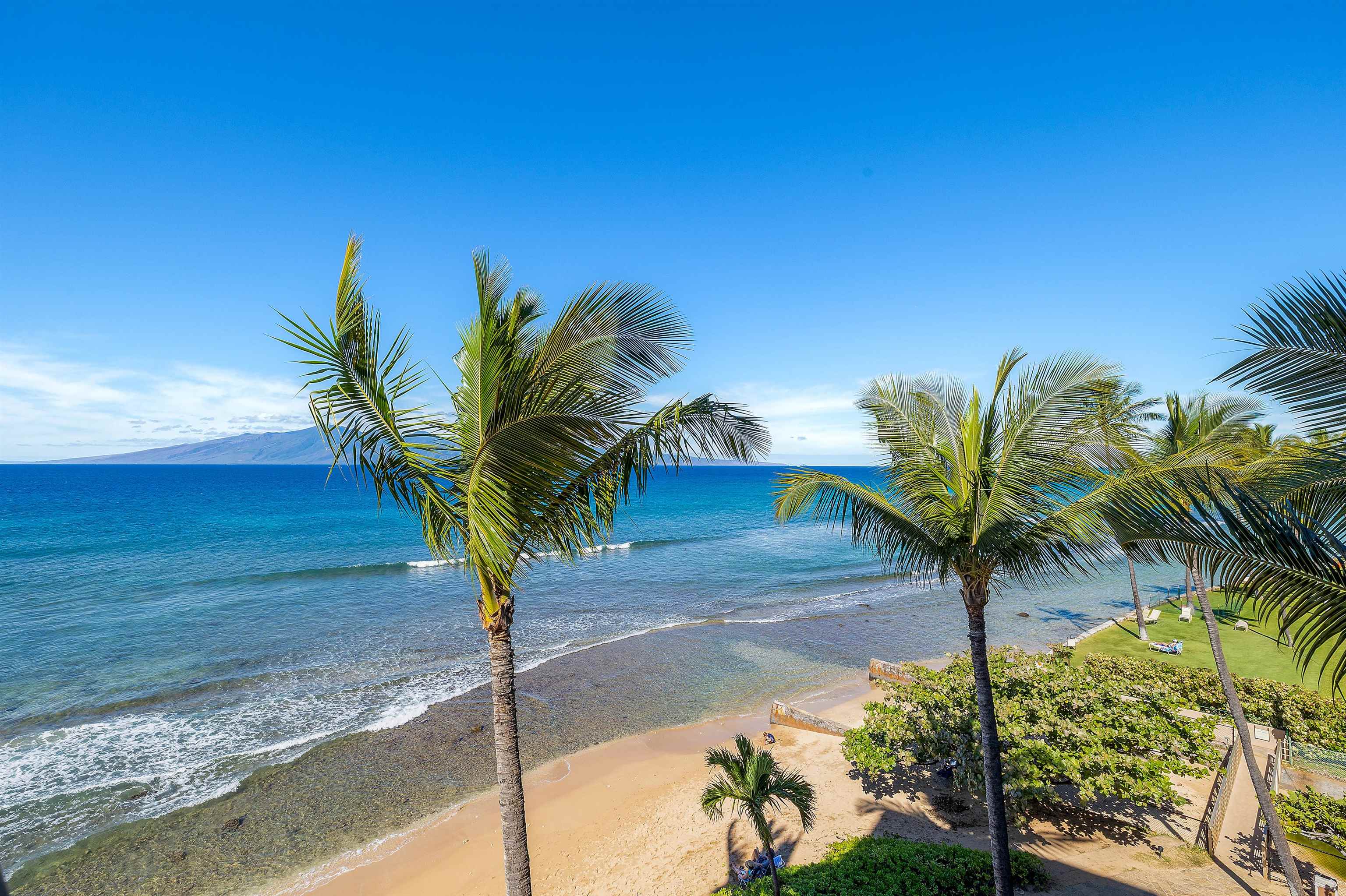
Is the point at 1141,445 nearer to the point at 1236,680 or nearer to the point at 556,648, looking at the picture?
the point at 1236,680

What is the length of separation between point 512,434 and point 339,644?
2279 cm

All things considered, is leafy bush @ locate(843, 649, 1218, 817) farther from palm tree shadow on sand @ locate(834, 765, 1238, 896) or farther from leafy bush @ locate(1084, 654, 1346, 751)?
leafy bush @ locate(1084, 654, 1346, 751)

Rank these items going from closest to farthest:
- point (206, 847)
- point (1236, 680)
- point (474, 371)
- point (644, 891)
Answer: point (474, 371)
point (644, 891)
point (206, 847)
point (1236, 680)

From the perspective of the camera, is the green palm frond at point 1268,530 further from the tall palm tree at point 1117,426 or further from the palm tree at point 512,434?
the palm tree at point 512,434

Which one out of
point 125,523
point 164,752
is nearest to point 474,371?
point 164,752

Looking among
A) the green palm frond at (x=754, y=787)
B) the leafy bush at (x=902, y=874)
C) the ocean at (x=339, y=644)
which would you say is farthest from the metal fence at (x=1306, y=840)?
the green palm frond at (x=754, y=787)

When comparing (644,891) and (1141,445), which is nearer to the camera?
(1141,445)

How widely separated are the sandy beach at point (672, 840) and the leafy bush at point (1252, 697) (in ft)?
6.74

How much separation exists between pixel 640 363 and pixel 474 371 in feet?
5.71

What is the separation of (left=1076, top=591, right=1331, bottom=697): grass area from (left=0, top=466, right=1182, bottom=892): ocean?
287 centimetres

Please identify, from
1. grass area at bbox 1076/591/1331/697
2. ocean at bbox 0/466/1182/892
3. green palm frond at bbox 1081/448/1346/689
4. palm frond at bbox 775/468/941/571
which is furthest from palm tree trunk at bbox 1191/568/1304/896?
grass area at bbox 1076/591/1331/697

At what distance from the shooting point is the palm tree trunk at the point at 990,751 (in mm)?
7762

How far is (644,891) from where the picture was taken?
432 inches

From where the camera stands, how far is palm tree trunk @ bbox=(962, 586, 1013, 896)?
7.76 metres
